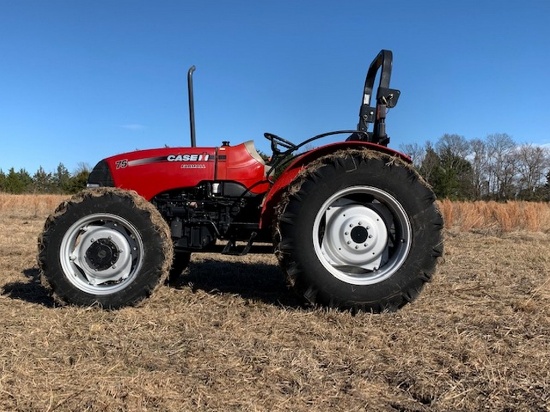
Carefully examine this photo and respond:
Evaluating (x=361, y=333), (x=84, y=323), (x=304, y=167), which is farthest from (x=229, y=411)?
(x=304, y=167)

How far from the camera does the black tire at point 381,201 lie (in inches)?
138

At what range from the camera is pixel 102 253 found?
12.5 ft

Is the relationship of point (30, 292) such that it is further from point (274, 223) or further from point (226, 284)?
point (274, 223)

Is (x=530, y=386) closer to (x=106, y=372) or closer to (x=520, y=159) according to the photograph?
(x=106, y=372)

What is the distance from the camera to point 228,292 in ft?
14.6

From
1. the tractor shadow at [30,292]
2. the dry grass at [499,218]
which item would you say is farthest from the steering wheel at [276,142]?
the dry grass at [499,218]

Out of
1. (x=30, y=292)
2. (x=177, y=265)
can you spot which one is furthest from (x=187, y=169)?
(x=30, y=292)

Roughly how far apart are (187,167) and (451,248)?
5373 mm

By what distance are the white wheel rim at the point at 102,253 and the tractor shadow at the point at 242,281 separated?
0.86 meters

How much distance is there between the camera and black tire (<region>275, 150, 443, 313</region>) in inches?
138

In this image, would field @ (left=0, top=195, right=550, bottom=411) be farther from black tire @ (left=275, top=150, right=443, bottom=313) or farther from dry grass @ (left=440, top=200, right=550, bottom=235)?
dry grass @ (left=440, top=200, right=550, bottom=235)

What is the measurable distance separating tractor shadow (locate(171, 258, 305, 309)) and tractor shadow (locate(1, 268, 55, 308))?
118cm

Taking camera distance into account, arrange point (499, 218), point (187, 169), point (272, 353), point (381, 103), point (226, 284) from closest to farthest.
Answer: point (272, 353)
point (381, 103)
point (187, 169)
point (226, 284)
point (499, 218)

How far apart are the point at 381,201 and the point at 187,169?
1.73m
